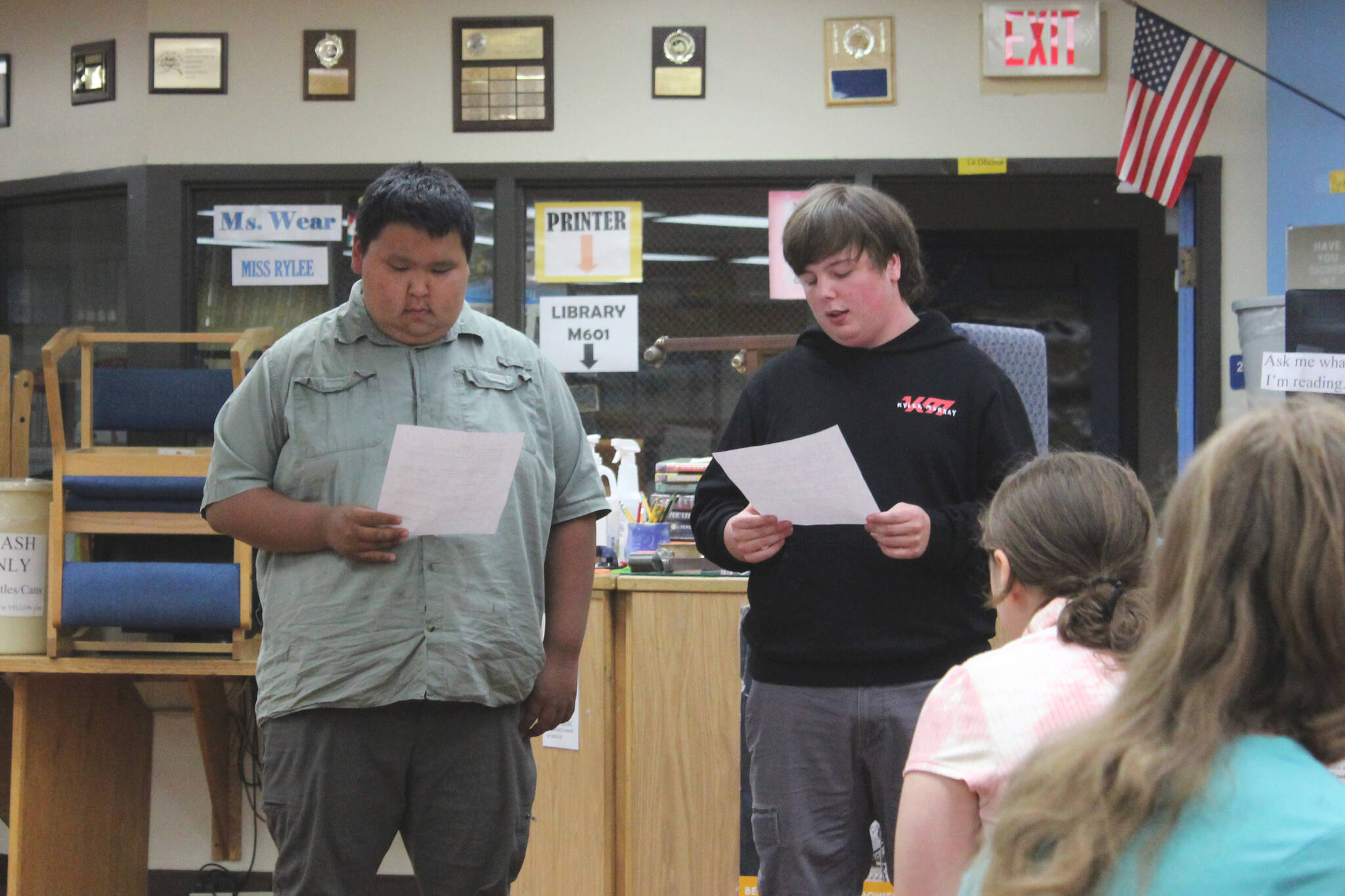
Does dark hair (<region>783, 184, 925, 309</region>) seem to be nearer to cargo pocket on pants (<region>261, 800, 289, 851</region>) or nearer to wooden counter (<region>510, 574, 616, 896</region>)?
cargo pocket on pants (<region>261, 800, 289, 851</region>)

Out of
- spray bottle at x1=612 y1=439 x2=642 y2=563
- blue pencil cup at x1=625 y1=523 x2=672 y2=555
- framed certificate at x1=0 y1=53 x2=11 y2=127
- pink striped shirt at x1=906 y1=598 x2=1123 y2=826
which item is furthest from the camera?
framed certificate at x1=0 y1=53 x2=11 y2=127

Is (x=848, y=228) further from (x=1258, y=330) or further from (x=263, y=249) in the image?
(x=263, y=249)

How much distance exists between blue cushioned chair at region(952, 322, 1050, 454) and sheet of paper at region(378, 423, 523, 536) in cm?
111

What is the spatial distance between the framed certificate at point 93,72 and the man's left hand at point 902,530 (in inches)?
119

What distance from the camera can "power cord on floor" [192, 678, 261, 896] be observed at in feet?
12.0

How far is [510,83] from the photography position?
373 cm

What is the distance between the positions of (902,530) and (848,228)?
468 millimetres

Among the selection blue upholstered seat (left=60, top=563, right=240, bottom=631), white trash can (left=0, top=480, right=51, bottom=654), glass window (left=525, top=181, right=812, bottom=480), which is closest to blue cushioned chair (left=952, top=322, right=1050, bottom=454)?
glass window (left=525, top=181, right=812, bottom=480)

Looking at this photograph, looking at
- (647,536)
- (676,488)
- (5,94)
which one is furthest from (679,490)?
(5,94)

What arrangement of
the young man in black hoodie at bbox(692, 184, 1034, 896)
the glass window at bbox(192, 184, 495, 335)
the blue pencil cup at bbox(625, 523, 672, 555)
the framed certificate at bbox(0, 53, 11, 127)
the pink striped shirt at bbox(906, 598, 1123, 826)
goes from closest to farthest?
1. the pink striped shirt at bbox(906, 598, 1123, 826)
2. the young man in black hoodie at bbox(692, 184, 1034, 896)
3. the blue pencil cup at bbox(625, 523, 672, 555)
4. the glass window at bbox(192, 184, 495, 335)
5. the framed certificate at bbox(0, 53, 11, 127)

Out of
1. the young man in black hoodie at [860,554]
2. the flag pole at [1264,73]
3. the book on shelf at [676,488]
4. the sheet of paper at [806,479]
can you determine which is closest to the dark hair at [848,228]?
the young man in black hoodie at [860,554]

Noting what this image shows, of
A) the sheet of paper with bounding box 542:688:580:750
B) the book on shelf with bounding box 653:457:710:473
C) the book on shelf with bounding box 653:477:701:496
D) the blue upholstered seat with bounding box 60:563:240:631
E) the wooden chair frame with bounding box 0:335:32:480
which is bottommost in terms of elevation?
the sheet of paper with bounding box 542:688:580:750

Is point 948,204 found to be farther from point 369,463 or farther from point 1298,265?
point 369,463

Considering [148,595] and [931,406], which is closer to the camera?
[931,406]
